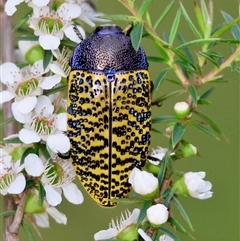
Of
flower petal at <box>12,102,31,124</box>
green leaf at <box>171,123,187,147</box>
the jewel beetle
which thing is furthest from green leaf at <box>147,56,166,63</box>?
flower petal at <box>12,102,31,124</box>

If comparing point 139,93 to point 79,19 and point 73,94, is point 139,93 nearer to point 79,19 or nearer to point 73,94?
point 73,94

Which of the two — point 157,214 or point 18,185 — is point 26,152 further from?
point 157,214

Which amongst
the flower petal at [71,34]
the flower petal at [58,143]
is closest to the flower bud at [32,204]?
the flower petal at [58,143]

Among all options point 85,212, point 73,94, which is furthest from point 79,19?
point 85,212

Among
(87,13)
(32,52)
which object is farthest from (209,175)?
(32,52)

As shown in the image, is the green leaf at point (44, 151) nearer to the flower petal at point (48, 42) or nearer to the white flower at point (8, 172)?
the white flower at point (8, 172)

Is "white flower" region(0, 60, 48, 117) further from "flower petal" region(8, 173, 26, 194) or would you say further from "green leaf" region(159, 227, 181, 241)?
"green leaf" region(159, 227, 181, 241)
